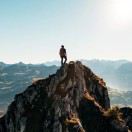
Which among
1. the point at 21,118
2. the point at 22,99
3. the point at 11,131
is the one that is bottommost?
the point at 11,131

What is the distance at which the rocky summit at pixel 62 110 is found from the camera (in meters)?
64.1

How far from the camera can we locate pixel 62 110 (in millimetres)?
64250

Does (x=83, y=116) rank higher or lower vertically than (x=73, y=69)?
lower

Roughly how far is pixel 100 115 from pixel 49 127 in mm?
15765

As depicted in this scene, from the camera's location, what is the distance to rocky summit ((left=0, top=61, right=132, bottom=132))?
64.1 m

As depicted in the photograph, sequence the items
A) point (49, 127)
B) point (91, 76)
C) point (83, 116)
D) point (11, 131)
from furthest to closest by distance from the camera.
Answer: point (91, 76)
point (11, 131)
point (83, 116)
point (49, 127)

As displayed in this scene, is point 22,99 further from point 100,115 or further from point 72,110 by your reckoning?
point 100,115

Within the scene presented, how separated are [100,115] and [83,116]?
16.6 feet

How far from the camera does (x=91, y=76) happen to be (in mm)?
84438

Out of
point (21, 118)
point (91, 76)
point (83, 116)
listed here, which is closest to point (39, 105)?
point (21, 118)

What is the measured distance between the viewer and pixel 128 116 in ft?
294

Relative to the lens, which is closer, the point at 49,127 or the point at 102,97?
the point at 49,127

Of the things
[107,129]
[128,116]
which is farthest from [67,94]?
[128,116]

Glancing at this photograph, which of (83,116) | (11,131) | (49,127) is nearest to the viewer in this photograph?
(49,127)
